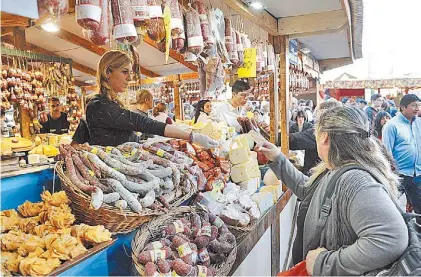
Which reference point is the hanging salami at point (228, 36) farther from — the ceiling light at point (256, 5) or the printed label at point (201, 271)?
the printed label at point (201, 271)

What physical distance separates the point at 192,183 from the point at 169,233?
1.37 feet

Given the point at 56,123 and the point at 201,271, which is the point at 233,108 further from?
the point at 56,123

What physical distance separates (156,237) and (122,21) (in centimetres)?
114

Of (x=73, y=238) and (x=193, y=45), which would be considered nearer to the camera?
(x=73, y=238)

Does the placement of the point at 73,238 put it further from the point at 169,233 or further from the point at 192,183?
the point at 192,183

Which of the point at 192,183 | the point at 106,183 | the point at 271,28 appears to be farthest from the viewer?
the point at 271,28

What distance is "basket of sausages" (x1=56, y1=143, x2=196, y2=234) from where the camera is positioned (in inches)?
68.2

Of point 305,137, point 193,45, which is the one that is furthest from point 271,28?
point 193,45

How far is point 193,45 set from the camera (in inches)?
102

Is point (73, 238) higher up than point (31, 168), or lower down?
lower down

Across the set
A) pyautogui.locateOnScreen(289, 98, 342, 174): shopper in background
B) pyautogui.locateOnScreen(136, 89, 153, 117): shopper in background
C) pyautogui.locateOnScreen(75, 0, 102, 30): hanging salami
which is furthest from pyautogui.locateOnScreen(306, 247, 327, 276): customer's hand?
pyautogui.locateOnScreen(136, 89, 153, 117): shopper in background

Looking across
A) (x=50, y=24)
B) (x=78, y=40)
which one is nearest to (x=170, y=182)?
(x=50, y=24)

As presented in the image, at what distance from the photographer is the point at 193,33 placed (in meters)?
2.63

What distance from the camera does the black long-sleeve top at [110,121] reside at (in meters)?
2.46
